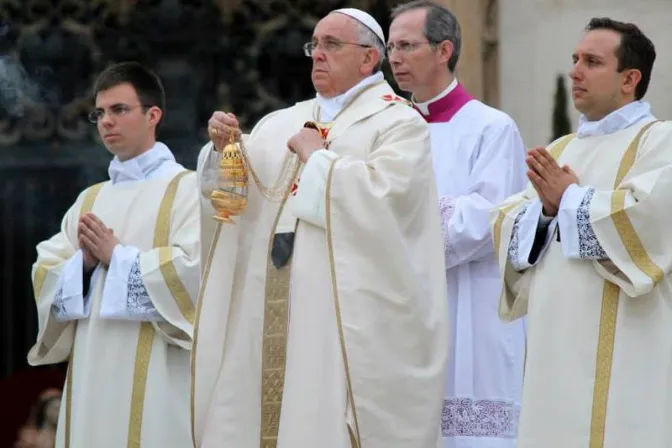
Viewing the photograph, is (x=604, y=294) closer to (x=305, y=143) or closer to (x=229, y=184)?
(x=305, y=143)

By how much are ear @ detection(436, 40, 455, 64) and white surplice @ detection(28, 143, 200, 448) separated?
1.24 m

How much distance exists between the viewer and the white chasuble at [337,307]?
694 centimetres

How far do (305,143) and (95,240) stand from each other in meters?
1.52

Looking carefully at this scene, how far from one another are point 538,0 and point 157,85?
2959 mm

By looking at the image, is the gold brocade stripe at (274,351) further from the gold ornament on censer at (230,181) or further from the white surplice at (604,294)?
the white surplice at (604,294)

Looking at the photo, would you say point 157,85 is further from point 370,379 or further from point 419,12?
point 370,379

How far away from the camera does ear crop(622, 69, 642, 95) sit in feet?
24.3

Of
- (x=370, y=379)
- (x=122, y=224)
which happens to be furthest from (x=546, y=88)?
(x=370, y=379)

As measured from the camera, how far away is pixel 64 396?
849 centimetres

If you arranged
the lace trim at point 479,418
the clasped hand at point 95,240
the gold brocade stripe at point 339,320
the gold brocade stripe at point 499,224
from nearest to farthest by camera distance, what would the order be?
the gold brocade stripe at point 339,320, the gold brocade stripe at point 499,224, the lace trim at point 479,418, the clasped hand at point 95,240

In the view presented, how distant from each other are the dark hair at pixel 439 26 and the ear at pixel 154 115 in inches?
46.4

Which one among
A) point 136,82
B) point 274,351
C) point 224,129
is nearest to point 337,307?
point 274,351

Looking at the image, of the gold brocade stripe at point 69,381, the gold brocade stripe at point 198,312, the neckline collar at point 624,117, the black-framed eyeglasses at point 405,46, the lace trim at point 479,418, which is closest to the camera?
the gold brocade stripe at point 198,312

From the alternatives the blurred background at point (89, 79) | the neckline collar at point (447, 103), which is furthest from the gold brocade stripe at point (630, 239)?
the blurred background at point (89, 79)
